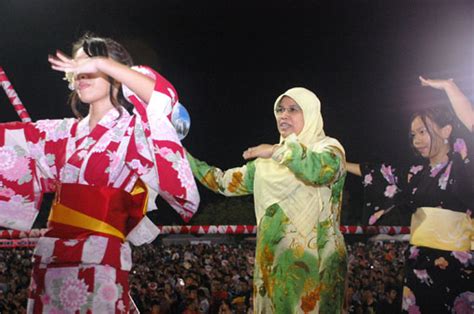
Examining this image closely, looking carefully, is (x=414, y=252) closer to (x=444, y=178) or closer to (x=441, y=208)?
(x=441, y=208)

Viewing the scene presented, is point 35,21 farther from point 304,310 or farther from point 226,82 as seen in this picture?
point 226,82

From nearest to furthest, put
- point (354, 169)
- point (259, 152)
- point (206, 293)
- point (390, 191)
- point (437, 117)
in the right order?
point (259, 152)
point (437, 117)
point (390, 191)
point (354, 169)
point (206, 293)

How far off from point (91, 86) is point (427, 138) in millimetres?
2043

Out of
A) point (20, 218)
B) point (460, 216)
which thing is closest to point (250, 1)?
point (460, 216)

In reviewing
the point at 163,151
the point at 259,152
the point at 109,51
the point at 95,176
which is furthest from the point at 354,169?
the point at 95,176

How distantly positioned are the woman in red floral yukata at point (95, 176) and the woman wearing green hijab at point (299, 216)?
55 centimetres

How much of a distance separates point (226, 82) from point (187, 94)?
3.24 ft

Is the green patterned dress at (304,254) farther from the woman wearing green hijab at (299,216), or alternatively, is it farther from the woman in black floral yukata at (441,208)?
the woman in black floral yukata at (441,208)

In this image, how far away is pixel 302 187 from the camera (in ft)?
10.5

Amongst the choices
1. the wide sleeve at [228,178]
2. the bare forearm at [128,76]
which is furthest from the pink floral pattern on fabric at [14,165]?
the wide sleeve at [228,178]

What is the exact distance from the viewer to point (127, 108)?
2.82 m

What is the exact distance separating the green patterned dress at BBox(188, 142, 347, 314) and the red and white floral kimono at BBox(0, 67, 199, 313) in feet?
2.12

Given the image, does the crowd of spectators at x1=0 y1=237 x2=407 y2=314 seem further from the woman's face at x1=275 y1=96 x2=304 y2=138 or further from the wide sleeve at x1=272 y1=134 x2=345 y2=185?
the wide sleeve at x1=272 y1=134 x2=345 y2=185

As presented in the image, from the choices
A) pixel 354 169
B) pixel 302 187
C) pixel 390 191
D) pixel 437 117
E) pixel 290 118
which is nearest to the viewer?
pixel 302 187
